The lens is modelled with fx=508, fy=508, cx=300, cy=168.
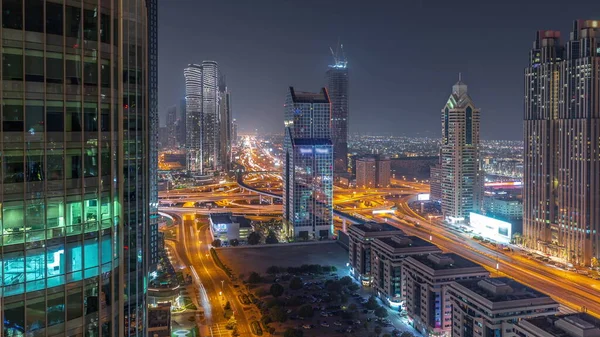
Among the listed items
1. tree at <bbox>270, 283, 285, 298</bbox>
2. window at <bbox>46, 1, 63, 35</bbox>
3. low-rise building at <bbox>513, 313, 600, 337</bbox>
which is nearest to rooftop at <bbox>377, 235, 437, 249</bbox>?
tree at <bbox>270, 283, 285, 298</bbox>

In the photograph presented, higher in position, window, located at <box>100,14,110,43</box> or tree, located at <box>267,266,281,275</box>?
window, located at <box>100,14,110,43</box>

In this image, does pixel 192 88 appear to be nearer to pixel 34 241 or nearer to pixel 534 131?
pixel 534 131

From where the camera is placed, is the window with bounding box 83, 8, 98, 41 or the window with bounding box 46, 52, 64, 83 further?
the window with bounding box 83, 8, 98, 41

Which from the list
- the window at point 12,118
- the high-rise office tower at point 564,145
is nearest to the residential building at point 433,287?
the high-rise office tower at point 564,145

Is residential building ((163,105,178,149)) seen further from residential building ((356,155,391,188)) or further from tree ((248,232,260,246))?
tree ((248,232,260,246))

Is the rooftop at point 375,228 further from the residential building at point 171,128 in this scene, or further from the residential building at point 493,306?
the residential building at point 171,128

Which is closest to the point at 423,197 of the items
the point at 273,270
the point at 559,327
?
the point at 273,270

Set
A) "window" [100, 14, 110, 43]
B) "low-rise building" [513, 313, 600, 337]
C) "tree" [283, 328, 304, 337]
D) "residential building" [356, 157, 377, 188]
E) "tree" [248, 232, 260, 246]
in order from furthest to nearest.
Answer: "residential building" [356, 157, 377, 188] → "tree" [248, 232, 260, 246] → "tree" [283, 328, 304, 337] → "low-rise building" [513, 313, 600, 337] → "window" [100, 14, 110, 43]

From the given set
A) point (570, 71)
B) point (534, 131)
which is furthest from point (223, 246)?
point (570, 71)
